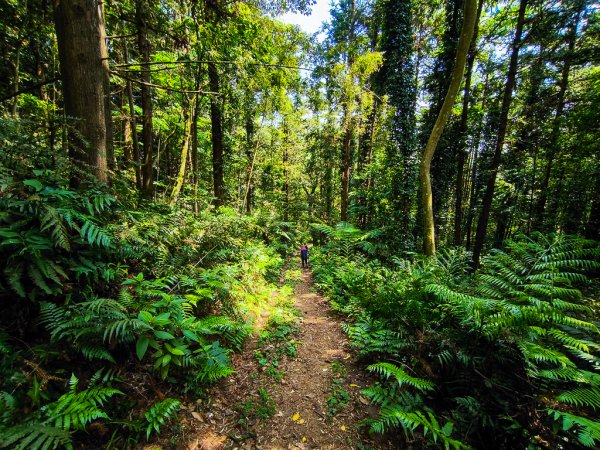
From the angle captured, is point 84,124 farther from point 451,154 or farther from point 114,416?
point 451,154

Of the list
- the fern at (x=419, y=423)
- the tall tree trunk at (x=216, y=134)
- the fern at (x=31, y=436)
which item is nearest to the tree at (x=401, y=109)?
the tall tree trunk at (x=216, y=134)

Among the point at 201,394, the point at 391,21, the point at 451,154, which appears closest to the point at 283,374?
the point at 201,394

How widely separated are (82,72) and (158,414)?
393 centimetres

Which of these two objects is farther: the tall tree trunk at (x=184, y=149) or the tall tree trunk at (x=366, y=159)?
the tall tree trunk at (x=366, y=159)

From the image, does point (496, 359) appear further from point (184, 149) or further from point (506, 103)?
point (506, 103)

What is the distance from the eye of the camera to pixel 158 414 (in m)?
2.21

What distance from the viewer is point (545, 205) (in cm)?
1412

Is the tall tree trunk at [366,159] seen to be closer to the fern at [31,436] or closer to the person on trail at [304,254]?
the person on trail at [304,254]

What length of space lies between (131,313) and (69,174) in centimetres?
197

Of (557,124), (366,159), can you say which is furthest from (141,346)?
(557,124)

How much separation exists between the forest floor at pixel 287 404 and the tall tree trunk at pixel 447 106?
3.89m

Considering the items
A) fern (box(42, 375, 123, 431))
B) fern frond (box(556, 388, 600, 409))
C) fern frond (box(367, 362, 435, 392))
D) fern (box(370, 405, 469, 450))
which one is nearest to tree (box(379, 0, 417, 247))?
fern frond (box(367, 362, 435, 392))

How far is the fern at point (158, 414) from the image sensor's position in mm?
2131

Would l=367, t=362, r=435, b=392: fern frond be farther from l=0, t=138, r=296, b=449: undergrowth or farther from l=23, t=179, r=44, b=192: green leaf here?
l=23, t=179, r=44, b=192: green leaf
